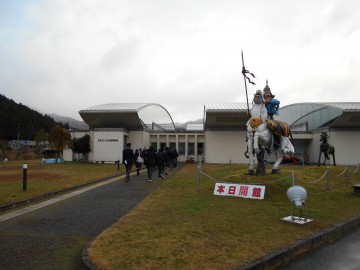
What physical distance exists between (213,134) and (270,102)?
973 inches

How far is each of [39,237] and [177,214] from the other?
3217mm

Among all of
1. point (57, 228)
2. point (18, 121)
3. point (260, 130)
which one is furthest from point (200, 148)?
point (18, 121)

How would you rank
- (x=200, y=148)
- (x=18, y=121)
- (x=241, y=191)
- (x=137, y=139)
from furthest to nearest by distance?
(x=18, y=121) < (x=200, y=148) < (x=137, y=139) < (x=241, y=191)

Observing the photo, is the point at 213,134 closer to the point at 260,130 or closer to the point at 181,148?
the point at 181,148

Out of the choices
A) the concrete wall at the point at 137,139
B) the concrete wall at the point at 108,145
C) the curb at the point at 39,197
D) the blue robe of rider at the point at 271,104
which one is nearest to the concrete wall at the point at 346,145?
the concrete wall at the point at 137,139

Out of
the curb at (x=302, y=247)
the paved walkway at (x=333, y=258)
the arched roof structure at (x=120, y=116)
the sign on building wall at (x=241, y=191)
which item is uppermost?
the arched roof structure at (x=120, y=116)

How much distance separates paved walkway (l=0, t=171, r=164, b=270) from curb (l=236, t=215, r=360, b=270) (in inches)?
107

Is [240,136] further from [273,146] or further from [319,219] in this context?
[319,219]

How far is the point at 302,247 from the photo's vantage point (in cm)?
575

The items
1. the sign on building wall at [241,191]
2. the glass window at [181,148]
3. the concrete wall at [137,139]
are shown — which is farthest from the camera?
the glass window at [181,148]

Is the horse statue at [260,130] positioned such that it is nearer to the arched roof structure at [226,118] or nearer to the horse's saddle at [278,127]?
the horse's saddle at [278,127]

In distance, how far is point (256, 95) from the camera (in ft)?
42.2

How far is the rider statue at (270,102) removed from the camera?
1406 centimetres

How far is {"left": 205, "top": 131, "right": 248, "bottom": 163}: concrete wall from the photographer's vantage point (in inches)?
1512
